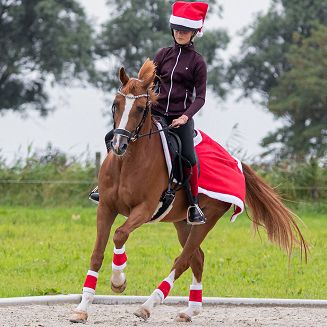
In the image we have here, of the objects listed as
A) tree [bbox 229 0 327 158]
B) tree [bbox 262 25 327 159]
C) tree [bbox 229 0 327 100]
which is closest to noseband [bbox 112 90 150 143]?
tree [bbox 229 0 327 158]

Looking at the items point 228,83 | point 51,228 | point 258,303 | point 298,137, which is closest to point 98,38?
point 228,83

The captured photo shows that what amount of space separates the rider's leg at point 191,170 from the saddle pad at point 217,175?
203 mm

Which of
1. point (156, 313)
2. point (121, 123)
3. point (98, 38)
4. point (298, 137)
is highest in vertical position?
point (98, 38)

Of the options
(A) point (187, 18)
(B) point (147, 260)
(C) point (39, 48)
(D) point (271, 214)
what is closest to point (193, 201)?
(D) point (271, 214)

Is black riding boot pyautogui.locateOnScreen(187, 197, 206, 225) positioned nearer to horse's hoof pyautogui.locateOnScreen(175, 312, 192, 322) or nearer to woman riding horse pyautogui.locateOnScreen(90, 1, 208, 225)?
woman riding horse pyautogui.locateOnScreen(90, 1, 208, 225)

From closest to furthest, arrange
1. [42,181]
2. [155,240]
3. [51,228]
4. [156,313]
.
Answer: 1. [156,313]
2. [155,240]
3. [51,228]
4. [42,181]

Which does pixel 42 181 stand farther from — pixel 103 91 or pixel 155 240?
pixel 103 91

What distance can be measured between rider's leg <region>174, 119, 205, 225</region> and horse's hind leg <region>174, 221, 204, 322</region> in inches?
19.4

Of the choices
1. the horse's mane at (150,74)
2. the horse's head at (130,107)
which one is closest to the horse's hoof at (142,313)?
the horse's head at (130,107)

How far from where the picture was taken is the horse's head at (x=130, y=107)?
750 cm

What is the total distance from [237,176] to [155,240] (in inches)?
246

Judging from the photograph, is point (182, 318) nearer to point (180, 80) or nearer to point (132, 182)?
point (132, 182)

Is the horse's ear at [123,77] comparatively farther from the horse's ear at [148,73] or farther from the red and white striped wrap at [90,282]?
the red and white striped wrap at [90,282]

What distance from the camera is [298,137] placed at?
5122 centimetres
